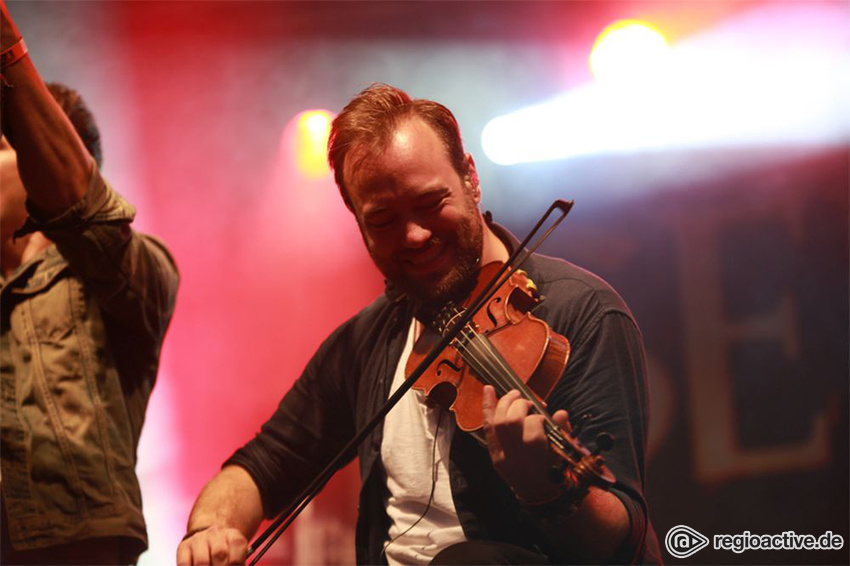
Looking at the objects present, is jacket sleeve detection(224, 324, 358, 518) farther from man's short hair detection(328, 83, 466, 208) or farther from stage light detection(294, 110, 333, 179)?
stage light detection(294, 110, 333, 179)

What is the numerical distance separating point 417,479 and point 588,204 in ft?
3.80

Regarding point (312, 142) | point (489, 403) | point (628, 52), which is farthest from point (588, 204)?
point (489, 403)

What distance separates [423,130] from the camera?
66.2 inches

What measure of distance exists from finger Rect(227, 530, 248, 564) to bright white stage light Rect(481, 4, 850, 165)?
1258 millimetres

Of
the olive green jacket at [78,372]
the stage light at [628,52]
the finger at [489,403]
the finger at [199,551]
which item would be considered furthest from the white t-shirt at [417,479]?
the stage light at [628,52]

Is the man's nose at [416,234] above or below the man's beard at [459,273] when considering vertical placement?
above

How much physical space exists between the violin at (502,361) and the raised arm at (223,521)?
448mm

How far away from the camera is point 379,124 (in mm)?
1684

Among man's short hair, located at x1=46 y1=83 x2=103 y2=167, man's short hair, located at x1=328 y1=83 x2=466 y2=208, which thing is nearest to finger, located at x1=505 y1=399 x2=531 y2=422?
man's short hair, located at x1=328 y1=83 x2=466 y2=208

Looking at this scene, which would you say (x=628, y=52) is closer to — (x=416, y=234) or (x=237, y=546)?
(x=416, y=234)

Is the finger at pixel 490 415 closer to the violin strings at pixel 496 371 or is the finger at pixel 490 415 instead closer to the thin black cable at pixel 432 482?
the violin strings at pixel 496 371

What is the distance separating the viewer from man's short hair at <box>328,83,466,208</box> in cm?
168

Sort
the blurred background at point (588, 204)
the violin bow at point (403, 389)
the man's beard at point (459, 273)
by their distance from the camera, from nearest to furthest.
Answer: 1. the violin bow at point (403, 389)
2. the man's beard at point (459, 273)
3. the blurred background at point (588, 204)

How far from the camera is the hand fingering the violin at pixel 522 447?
1.30 meters
